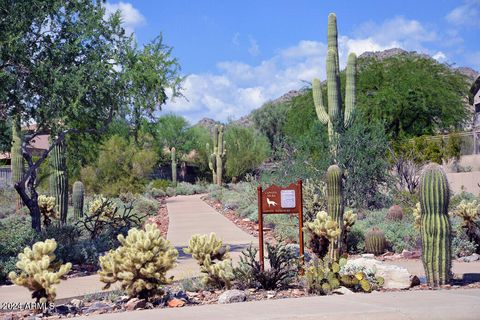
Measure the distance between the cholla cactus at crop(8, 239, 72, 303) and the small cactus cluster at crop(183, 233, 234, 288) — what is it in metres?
2.32

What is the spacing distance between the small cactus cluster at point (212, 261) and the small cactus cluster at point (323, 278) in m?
1.19

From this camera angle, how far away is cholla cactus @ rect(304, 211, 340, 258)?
12.6m

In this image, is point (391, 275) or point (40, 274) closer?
point (40, 274)

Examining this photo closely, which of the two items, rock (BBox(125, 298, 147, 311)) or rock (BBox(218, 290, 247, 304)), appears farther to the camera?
rock (BBox(218, 290, 247, 304))

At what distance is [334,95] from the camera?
83.9 feet

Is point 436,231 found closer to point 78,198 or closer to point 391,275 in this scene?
point 391,275

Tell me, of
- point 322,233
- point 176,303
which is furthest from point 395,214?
point 176,303

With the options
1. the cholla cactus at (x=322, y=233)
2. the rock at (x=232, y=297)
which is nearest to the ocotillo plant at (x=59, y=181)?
the cholla cactus at (x=322, y=233)

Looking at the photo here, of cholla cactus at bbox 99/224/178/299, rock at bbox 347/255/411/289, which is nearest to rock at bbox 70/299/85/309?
cholla cactus at bbox 99/224/178/299

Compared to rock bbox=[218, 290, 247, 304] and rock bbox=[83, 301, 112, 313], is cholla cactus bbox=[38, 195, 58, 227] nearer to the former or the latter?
rock bbox=[83, 301, 112, 313]

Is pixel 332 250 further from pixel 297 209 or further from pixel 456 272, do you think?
pixel 456 272

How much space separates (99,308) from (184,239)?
33.9 ft

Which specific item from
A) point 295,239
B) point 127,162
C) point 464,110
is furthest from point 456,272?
point 464,110

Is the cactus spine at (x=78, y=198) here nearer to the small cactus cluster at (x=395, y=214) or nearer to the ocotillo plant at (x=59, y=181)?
the ocotillo plant at (x=59, y=181)
